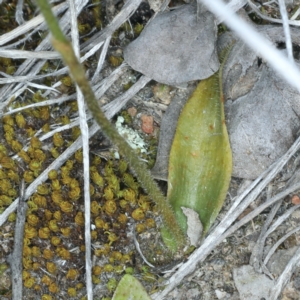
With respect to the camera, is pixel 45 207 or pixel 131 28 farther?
pixel 131 28

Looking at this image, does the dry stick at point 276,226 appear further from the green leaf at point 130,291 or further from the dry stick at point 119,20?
the dry stick at point 119,20

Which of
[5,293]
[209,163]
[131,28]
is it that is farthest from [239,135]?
[5,293]

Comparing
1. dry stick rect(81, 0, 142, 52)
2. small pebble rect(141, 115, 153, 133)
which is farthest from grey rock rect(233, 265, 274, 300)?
dry stick rect(81, 0, 142, 52)

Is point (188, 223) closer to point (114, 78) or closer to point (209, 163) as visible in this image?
point (209, 163)

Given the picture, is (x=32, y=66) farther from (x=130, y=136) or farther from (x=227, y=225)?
(x=227, y=225)

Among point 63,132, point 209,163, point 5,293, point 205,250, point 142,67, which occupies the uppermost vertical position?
point 142,67

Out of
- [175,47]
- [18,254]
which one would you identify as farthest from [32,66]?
[18,254]

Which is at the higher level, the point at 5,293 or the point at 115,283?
the point at 5,293
